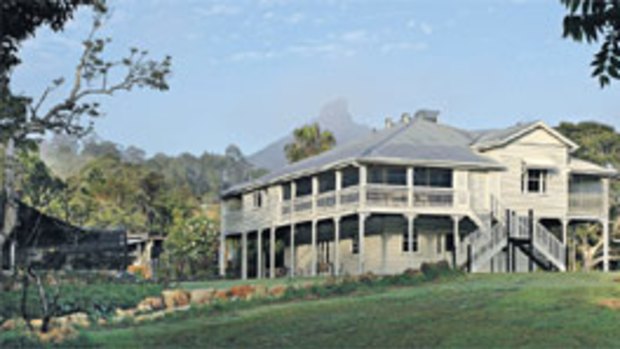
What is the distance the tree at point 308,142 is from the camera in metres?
70.9

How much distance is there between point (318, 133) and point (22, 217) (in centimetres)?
3263

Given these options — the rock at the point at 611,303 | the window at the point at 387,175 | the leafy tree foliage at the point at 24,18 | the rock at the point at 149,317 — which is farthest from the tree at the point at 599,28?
the window at the point at 387,175

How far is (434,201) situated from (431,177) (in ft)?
7.45

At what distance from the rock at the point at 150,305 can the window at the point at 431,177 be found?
15460mm

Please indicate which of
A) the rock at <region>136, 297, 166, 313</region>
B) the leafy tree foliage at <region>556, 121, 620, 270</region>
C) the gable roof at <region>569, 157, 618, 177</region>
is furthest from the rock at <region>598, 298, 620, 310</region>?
the leafy tree foliage at <region>556, 121, 620, 270</region>

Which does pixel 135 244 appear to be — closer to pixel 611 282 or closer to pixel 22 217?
pixel 22 217

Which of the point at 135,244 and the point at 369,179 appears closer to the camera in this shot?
the point at 369,179

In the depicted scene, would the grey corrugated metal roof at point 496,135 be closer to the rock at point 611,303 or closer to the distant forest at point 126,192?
the distant forest at point 126,192

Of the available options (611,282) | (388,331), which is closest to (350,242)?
(611,282)

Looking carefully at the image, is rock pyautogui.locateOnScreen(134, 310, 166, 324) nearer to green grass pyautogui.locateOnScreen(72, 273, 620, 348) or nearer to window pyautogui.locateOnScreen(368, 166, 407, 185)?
green grass pyautogui.locateOnScreen(72, 273, 620, 348)

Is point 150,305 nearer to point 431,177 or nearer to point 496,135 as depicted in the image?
point 431,177

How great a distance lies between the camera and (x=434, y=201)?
1753 inches

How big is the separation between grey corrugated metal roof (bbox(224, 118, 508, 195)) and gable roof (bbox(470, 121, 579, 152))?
52 centimetres

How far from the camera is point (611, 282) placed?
1266 inches
